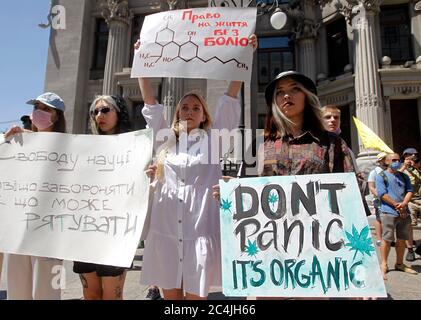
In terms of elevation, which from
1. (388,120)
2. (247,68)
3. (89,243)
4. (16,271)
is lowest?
(16,271)

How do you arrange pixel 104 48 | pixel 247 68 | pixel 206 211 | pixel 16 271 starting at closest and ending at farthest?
1. pixel 206 211
2. pixel 16 271
3. pixel 247 68
4. pixel 104 48

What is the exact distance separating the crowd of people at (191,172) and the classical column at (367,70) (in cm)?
1366

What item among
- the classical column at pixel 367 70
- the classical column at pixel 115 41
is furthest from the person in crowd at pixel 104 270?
the classical column at pixel 115 41

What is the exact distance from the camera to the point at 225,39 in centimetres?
281

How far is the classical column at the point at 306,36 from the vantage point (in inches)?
691

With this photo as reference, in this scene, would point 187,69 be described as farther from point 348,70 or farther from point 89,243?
point 348,70

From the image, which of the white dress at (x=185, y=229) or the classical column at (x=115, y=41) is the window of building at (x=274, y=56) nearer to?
the classical column at (x=115, y=41)

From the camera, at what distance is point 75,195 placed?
2500 mm

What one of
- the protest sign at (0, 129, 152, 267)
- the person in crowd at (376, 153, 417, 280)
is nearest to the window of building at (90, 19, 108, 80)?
the person in crowd at (376, 153, 417, 280)

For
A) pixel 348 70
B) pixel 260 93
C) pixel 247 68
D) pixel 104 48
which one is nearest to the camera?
pixel 247 68

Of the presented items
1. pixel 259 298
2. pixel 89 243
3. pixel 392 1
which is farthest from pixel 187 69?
pixel 392 1

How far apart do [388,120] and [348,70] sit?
3.26 m

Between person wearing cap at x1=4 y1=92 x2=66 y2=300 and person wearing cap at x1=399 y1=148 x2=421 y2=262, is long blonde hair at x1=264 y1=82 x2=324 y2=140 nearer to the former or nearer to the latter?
person wearing cap at x1=4 y1=92 x2=66 y2=300
